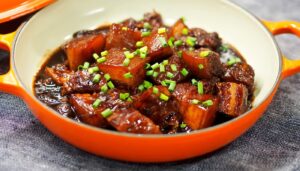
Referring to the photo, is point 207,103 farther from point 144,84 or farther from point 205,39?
point 205,39

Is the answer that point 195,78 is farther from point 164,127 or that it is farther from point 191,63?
point 164,127

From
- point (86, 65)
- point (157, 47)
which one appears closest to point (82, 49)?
point (86, 65)

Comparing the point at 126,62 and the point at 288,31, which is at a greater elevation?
the point at 126,62

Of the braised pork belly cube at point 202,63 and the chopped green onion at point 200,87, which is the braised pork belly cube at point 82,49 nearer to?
the braised pork belly cube at point 202,63

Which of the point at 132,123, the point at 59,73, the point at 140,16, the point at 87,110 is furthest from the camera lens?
the point at 140,16

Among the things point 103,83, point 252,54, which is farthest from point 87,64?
point 252,54

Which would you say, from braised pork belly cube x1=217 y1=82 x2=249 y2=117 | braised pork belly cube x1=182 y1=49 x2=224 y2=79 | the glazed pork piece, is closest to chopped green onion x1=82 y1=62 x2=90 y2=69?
the glazed pork piece

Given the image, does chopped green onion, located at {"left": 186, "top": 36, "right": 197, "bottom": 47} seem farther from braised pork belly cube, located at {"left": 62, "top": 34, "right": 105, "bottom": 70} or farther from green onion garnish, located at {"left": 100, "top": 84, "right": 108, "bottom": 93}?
green onion garnish, located at {"left": 100, "top": 84, "right": 108, "bottom": 93}
